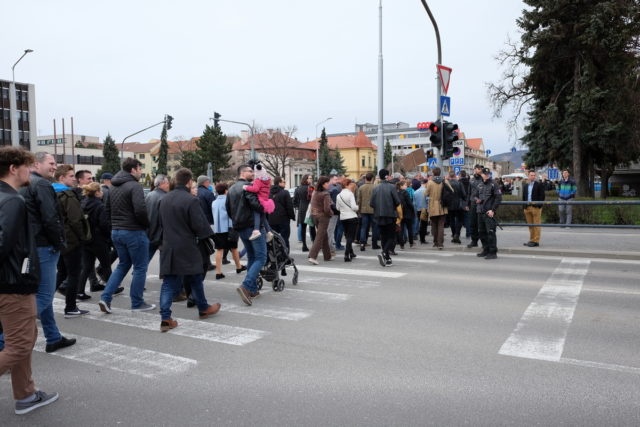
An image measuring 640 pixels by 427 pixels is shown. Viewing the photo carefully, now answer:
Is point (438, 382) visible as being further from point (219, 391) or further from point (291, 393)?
point (219, 391)

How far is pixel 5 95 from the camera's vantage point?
2827 inches

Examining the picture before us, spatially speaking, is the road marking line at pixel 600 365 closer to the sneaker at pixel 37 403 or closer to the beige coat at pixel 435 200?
the sneaker at pixel 37 403

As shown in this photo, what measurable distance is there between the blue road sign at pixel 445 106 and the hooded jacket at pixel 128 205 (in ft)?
33.6

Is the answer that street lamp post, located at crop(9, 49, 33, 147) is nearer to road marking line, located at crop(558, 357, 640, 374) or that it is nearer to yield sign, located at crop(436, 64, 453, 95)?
yield sign, located at crop(436, 64, 453, 95)

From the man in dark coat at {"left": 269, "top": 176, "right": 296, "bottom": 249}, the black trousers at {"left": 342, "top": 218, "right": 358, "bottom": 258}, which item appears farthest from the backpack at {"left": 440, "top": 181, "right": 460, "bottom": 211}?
the man in dark coat at {"left": 269, "top": 176, "right": 296, "bottom": 249}

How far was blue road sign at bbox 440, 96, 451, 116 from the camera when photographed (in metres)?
14.8

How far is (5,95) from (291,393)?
8211 cm

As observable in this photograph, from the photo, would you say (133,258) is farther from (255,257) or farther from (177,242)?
(255,257)

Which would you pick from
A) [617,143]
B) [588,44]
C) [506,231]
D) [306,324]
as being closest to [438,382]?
[306,324]

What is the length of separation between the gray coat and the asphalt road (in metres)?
0.74

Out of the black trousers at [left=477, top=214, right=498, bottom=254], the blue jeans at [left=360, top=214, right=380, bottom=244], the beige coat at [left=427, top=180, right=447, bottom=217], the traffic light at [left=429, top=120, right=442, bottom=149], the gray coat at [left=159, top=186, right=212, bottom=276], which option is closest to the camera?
the gray coat at [left=159, top=186, right=212, bottom=276]

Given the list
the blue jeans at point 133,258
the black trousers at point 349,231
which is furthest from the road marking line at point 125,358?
the black trousers at point 349,231

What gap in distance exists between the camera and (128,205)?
21.8ft

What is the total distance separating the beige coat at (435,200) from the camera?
41.4 ft
